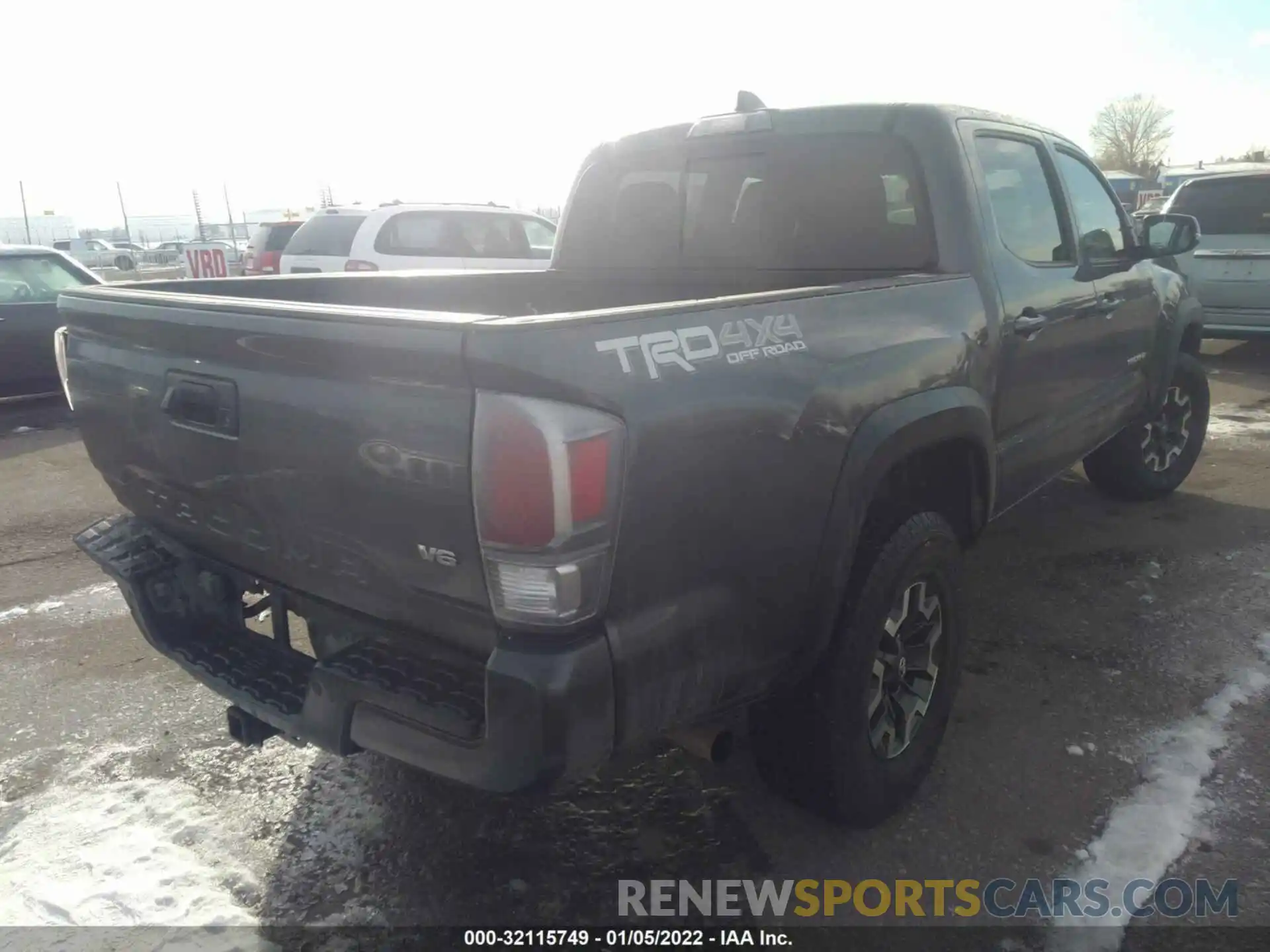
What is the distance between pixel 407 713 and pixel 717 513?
759 mm

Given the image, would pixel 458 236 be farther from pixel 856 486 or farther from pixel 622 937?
pixel 622 937

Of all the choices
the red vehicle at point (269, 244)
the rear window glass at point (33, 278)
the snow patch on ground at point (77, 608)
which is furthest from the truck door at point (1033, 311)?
the red vehicle at point (269, 244)

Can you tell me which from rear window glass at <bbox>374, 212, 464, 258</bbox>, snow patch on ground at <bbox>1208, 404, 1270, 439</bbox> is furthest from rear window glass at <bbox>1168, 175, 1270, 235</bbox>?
rear window glass at <bbox>374, 212, 464, 258</bbox>

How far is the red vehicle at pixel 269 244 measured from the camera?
13047mm

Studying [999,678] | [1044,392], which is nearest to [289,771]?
[999,678]

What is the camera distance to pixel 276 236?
13.3 metres

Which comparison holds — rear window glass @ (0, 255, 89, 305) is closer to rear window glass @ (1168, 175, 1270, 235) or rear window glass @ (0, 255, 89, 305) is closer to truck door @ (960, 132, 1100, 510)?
truck door @ (960, 132, 1100, 510)

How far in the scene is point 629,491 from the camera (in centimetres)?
185

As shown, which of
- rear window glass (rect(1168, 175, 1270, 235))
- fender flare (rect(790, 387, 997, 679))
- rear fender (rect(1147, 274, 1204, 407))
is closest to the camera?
fender flare (rect(790, 387, 997, 679))

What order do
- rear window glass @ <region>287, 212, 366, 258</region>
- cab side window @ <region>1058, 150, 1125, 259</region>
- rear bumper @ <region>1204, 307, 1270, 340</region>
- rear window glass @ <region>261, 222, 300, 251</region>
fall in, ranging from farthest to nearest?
1. rear window glass @ <region>261, 222, 300, 251</region>
2. rear window glass @ <region>287, 212, 366, 258</region>
3. rear bumper @ <region>1204, 307, 1270, 340</region>
4. cab side window @ <region>1058, 150, 1125, 259</region>

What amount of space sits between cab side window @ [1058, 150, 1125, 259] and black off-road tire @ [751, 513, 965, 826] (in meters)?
1.96

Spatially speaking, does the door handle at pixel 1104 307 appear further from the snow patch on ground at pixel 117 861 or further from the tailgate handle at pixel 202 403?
the snow patch on ground at pixel 117 861

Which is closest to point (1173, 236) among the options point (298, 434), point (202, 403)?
point (298, 434)

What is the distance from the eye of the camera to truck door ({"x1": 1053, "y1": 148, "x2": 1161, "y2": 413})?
13.3ft
